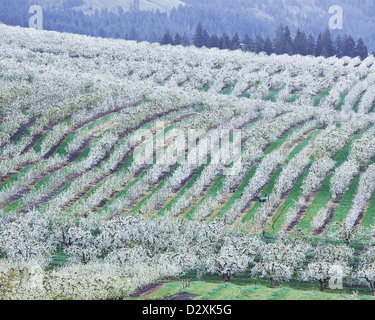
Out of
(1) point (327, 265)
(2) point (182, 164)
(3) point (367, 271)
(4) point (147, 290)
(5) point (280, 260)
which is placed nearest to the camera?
(4) point (147, 290)

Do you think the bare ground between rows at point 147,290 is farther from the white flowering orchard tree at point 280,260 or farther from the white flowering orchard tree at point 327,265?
the white flowering orchard tree at point 327,265

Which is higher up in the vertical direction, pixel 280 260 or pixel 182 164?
pixel 182 164

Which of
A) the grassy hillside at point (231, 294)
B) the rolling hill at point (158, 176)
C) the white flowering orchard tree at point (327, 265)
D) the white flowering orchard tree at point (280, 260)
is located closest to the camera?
the grassy hillside at point (231, 294)

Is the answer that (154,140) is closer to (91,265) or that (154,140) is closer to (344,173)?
(344,173)

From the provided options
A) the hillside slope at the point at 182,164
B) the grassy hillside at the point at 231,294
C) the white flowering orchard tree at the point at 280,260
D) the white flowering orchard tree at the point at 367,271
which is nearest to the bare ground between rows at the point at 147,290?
the grassy hillside at the point at 231,294

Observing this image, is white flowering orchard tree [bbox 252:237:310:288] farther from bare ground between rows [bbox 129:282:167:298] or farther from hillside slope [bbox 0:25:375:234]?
bare ground between rows [bbox 129:282:167:298]

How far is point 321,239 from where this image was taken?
79938mm

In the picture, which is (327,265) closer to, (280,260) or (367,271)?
(367,271)

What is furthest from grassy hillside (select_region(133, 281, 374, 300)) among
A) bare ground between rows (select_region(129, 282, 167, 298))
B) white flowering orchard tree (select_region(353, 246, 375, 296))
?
white flowering orchard tree (select_region(353, 246, 375, 296))

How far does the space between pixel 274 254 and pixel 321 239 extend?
47.5 ft

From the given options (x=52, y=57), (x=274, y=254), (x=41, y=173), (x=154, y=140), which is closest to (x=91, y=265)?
(x=274, y=254)

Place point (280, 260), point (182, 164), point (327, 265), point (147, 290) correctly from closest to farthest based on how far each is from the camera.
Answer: point (147, 290), point (327, 265), point (280, 260), point (182, 164)

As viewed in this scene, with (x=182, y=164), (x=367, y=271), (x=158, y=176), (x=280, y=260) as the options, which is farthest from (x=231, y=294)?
(x=182, y=164)
